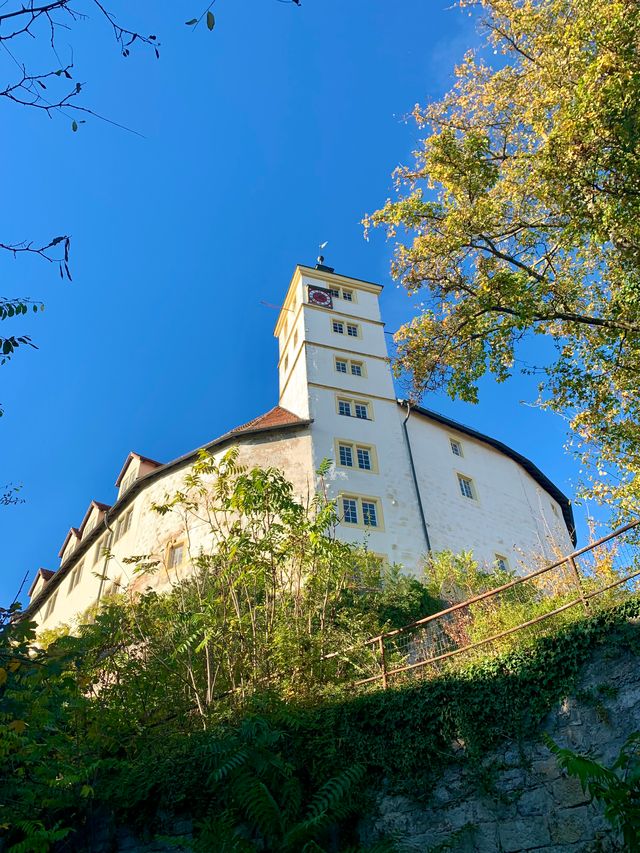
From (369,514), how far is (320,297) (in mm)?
12349

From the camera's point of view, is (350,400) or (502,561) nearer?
(502,561)

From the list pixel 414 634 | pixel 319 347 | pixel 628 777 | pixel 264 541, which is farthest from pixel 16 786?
pixel 319 347

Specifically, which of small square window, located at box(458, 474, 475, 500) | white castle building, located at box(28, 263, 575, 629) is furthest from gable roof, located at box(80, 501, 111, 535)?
small square window, located at box(458, 474, 475, 500)

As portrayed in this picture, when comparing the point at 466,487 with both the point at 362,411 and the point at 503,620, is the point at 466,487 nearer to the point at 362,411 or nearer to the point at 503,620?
the point at 362,411

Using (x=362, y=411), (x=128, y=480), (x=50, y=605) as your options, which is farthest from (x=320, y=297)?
(x=50, y=605)

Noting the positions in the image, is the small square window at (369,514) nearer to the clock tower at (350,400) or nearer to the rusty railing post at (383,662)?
the clock tower at (350,400)

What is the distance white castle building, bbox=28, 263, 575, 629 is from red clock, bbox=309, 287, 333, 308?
62 millimetres

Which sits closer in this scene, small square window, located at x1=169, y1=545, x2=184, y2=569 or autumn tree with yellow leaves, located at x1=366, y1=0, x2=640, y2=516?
autumn tree with yellow leaves, located at x1=366, y1=0, x2=640, y2=516

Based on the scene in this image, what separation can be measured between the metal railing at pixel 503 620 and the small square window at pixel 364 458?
11.2 meters

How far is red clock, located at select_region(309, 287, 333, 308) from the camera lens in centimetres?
2884

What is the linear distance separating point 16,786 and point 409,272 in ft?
36.5

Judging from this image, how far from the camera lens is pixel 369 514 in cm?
2098

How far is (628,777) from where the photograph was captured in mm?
5664

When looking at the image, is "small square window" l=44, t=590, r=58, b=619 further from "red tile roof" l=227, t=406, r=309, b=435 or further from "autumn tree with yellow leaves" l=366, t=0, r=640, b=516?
"autumn tree with yellow leaves" l=366, t=0, r=640, b=516
